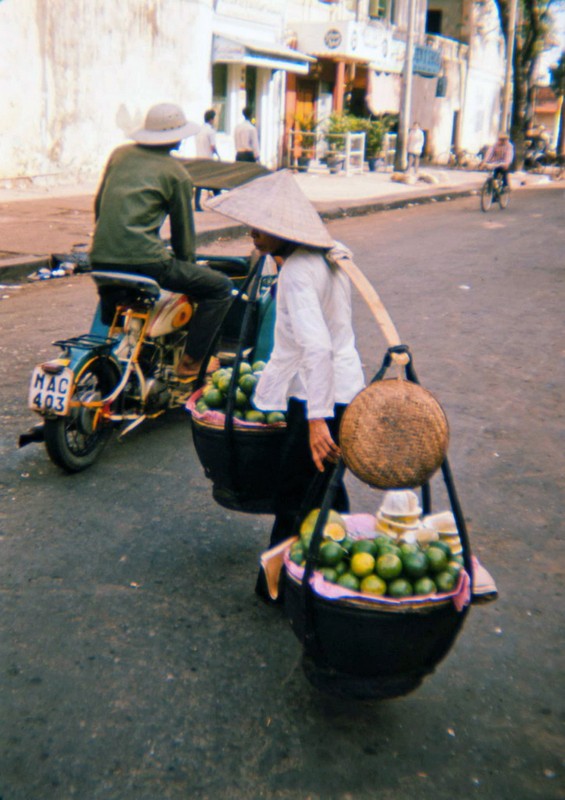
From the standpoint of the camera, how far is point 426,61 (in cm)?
3400

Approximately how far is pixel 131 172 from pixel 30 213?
387 inches

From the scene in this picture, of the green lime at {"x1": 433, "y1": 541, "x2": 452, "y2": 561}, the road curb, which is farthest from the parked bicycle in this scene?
the green lime at {"x1": 433, "y1": 541, "x2": 452, "y2": 561}

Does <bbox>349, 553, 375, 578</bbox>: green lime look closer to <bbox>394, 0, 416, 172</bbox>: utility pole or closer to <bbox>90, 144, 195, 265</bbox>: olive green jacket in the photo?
<bbox>90, 144, 195, 265</bbox>: olive green jacket

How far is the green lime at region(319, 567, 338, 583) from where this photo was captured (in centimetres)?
257

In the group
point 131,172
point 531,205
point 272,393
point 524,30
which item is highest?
point 524,30

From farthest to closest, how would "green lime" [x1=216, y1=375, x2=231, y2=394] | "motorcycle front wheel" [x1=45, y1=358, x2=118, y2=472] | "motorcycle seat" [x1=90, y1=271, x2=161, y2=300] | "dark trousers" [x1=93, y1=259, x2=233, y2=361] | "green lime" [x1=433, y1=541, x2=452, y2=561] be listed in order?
"dark trousers" [x1=93, y1=259, x2=233, y2=361]
"motorcycle seat" [x1=90, y1=271, x2=161, y2=300]
"motorcycle front wheel" [x1=45, y1=358, x2=118, y2=472]
"green lime" [x1=216, y1=375, x2=231, y2=394]
"green lime" [x1=433, y1=541, x2=452, y2=561]

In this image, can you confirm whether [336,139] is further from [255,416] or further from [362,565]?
[362,565]

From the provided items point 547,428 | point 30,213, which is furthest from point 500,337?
point 30,213

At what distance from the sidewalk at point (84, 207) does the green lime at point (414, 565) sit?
26.2ft

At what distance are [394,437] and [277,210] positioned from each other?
89cm

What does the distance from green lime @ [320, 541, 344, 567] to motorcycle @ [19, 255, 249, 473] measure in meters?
2.01

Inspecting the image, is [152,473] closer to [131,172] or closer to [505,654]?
[131,172]

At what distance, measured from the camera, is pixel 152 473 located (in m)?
4.74

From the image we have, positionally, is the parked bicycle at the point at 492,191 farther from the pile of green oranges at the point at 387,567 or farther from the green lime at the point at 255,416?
the pile of green oranges at the point at 387,567
